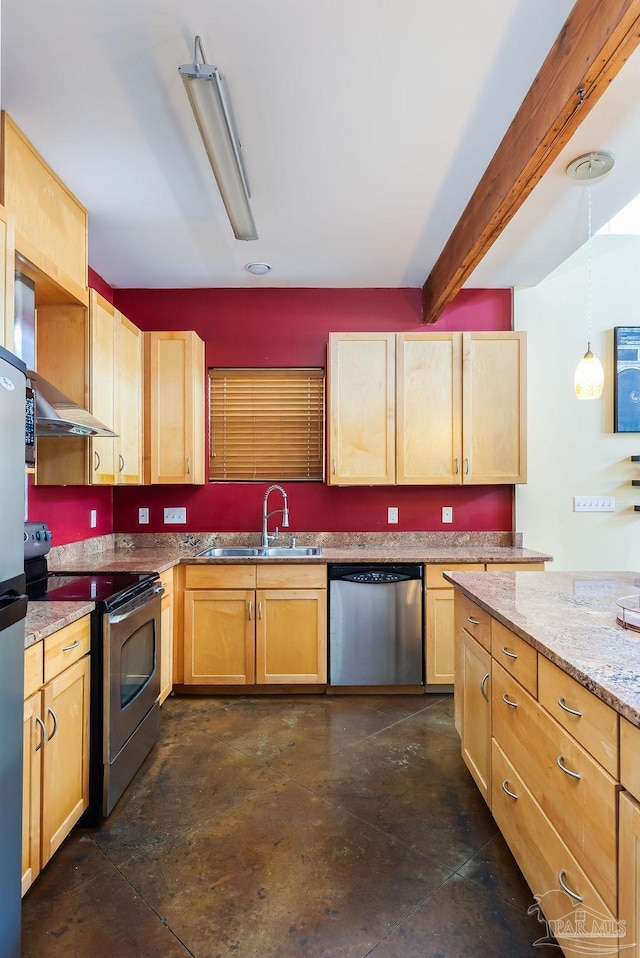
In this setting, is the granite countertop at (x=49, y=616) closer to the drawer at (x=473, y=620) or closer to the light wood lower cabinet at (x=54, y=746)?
the light wood lower cabinet at (x=54, y=746)

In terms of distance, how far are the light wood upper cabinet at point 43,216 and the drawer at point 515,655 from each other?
7.60 ft

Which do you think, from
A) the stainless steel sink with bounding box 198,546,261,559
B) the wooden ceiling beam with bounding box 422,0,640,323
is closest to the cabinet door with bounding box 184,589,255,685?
the stainless steel sink with bounding box 198,546,261,559

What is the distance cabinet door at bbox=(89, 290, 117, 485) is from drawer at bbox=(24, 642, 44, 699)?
1.20 m

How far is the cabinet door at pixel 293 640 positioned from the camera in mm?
3004

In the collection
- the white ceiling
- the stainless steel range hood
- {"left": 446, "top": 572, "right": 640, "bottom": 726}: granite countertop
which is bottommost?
{"left": 446, "top": 572, "right": 640, "bottom": 726}: granite countertop

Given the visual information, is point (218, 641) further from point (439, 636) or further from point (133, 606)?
point (439, 636)

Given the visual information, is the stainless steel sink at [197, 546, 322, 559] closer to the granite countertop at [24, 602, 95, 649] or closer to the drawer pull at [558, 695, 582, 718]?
the granite countertop at [24, 602, 95, 649]

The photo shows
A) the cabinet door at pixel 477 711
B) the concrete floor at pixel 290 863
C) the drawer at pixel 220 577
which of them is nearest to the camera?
the concrete floor at pixel 290 863

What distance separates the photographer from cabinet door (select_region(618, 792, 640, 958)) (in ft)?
2.95

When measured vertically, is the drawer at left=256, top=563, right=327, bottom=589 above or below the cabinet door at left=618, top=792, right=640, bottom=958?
above

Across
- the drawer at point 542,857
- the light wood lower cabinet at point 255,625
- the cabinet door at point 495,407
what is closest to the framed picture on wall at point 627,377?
the cabinet door at point 495,407

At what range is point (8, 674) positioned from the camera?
1190 mm

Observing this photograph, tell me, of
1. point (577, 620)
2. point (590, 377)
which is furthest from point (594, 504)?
point (577, 620)

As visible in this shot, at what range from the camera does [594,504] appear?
11.4ft
